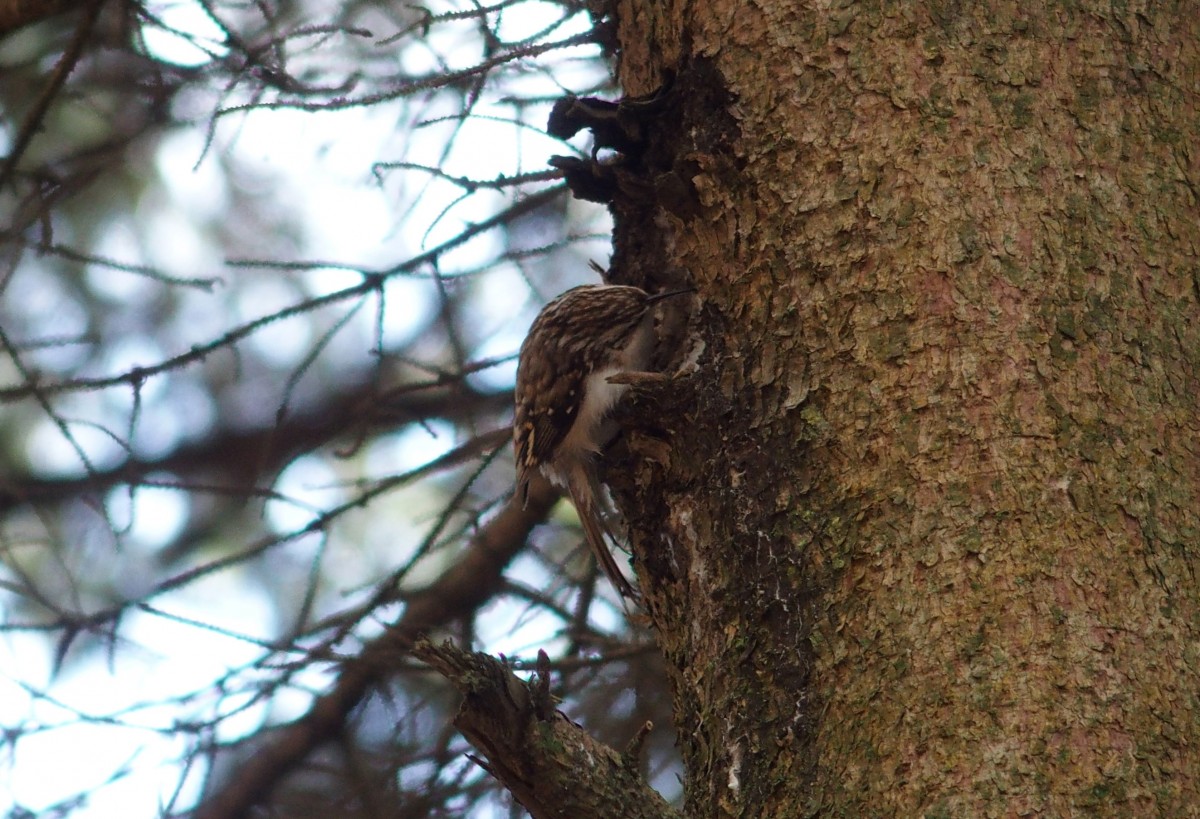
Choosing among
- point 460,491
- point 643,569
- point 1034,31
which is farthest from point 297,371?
point 1034,31

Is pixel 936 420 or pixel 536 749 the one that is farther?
pixel 936 420

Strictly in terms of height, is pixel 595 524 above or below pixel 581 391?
below

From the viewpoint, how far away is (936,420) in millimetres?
1894

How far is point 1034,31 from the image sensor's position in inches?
82.9

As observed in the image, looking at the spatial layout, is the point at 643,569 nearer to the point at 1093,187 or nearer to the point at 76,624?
the point at 1093,187

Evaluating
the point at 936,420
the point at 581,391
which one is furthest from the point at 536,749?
the point at 581,391

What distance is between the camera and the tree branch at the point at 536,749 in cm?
167

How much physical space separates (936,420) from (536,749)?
756 mm

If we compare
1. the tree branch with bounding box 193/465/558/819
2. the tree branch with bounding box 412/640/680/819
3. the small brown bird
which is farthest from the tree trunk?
the tree branch with bounding box 193/465/558/819

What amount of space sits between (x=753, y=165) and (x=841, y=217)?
0.23m

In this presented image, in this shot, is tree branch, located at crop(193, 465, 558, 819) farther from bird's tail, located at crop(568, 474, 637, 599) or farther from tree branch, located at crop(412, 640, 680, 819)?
tree branch, located at crop(412, 640, 680, 819)

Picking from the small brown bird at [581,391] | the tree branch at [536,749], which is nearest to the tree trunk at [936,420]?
the tree branch at [536,749]

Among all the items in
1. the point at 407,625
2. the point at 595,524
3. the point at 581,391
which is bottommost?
the point at 595,524

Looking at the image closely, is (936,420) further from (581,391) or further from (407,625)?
(407,625)
